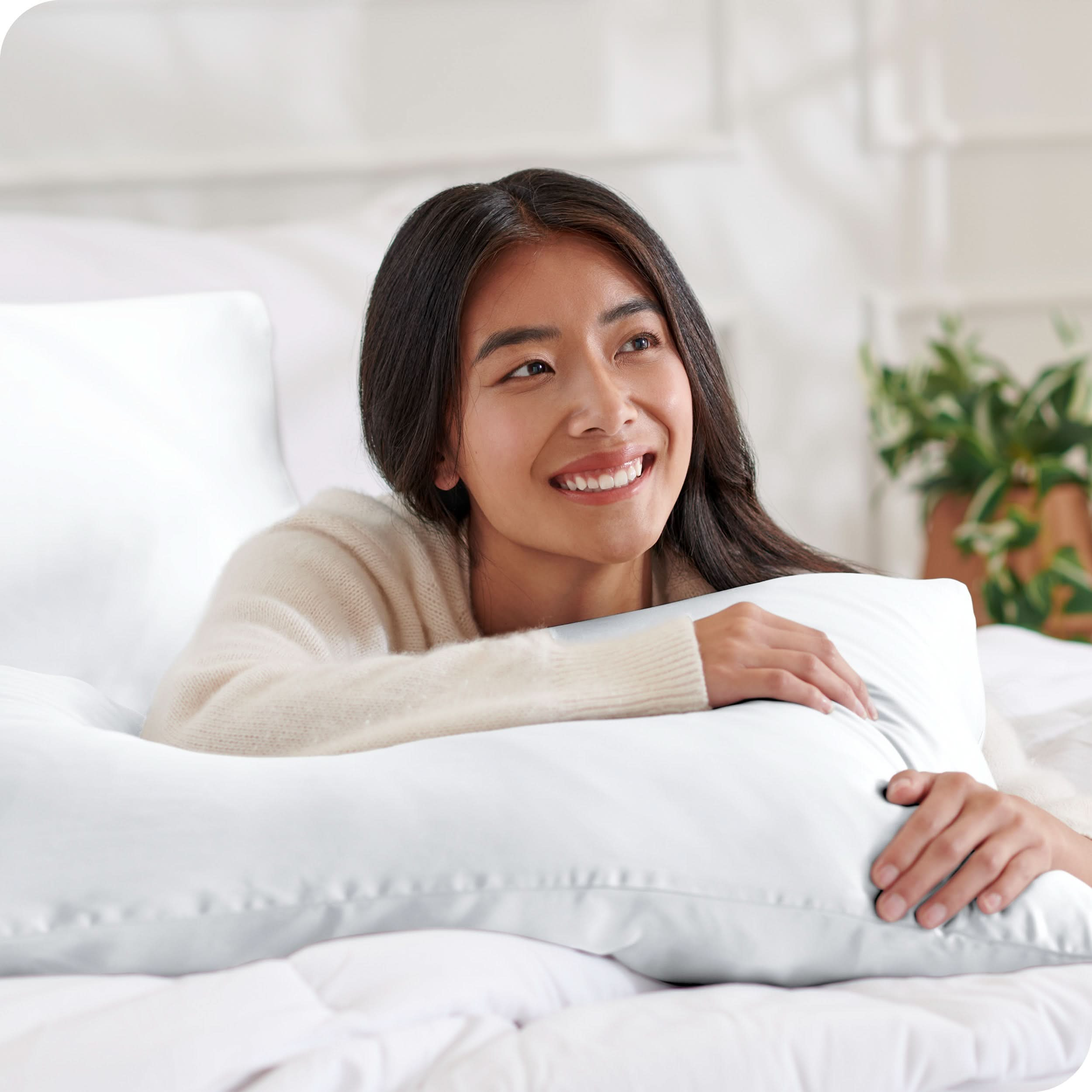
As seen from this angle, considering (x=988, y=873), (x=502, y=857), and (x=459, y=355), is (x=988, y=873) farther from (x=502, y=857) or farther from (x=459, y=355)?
(x=459, y=355)

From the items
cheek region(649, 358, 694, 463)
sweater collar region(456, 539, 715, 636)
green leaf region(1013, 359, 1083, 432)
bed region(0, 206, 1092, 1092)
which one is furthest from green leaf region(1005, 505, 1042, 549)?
bed region(0, 206, 1092, 1092)

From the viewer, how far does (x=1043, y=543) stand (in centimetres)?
218

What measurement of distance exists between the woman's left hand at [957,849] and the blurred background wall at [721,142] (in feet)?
4.18

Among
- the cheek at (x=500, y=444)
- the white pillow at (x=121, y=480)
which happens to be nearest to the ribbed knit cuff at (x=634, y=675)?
the cheek at (x=500, y=444)

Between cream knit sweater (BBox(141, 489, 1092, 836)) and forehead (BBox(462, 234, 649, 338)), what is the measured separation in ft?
0.74

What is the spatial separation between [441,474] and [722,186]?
1434mm

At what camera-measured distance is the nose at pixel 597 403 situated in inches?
38.7

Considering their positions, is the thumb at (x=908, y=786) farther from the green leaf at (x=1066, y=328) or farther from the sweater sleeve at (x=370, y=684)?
the green leaf at (x=1066, y=328)

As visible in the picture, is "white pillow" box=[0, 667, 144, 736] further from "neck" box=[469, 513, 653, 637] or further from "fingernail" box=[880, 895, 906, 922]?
"fingernail" box=[880, 895, 906, 922]

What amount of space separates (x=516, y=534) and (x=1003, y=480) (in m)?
1.36

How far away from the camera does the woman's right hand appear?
2.55ft

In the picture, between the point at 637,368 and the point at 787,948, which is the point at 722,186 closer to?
the point at 637,368

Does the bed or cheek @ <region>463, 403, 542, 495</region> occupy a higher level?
cheek @ <region>463, 403, 542, 495</region>

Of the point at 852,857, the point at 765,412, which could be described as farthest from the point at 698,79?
the point at 852,857
